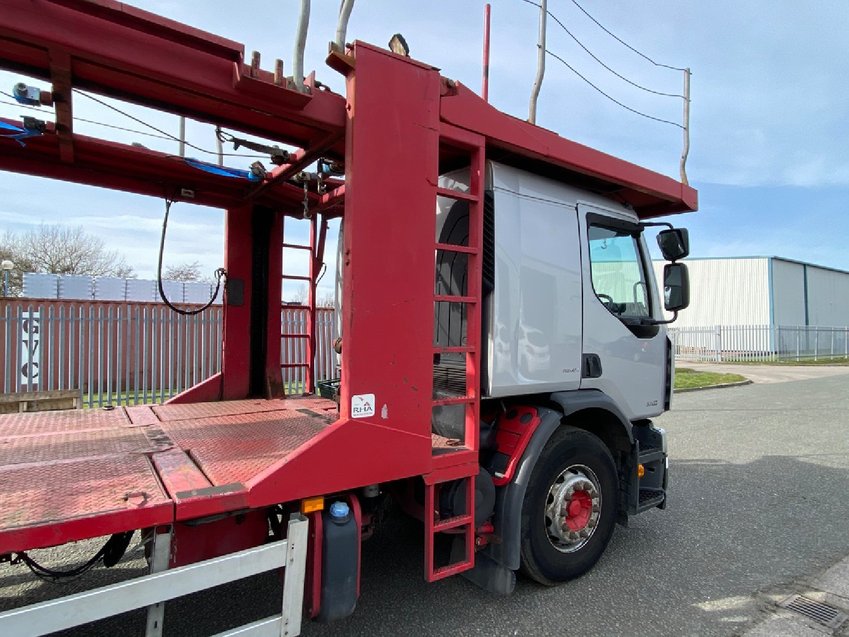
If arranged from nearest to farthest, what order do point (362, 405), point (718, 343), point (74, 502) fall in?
point (74, 502) → point (362, 405) → point (718, 343)

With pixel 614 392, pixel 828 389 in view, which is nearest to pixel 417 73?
pixel 614 392

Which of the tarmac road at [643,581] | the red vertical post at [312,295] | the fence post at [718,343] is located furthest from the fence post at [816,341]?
the red vertical post at [312,295]

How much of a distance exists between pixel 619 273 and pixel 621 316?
0.34 meters

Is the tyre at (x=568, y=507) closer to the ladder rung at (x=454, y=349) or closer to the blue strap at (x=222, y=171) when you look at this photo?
the ladder rung at (x=454, y=349)

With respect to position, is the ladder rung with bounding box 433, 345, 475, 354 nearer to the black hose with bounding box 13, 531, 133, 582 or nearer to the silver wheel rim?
the silver wheel rim

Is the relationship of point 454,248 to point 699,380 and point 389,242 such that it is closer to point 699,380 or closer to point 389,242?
point 389,242

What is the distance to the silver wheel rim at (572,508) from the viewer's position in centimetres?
328

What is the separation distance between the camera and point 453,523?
9.01 feet

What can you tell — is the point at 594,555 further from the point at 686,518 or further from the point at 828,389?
the point at 828,389

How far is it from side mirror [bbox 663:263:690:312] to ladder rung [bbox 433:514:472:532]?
226 centimetres

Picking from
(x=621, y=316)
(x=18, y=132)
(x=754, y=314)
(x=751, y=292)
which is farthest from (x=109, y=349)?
(x=751, y=292)

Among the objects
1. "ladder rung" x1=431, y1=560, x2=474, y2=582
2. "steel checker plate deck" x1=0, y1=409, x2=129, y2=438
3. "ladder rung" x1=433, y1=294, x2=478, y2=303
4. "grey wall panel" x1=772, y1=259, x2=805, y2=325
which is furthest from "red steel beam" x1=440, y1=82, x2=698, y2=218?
"grey wall panel" x1=772, y1=259, x2=805, y2=325

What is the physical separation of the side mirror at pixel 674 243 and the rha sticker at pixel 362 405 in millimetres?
2705

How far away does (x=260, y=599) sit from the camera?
10.3ft
